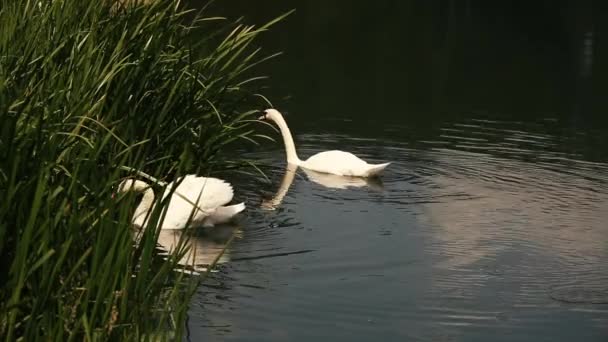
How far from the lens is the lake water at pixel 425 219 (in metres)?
7.39

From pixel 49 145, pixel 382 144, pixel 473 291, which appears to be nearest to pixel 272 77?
pixel 382 144

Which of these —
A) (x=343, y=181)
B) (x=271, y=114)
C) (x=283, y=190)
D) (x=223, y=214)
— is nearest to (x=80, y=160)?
(x=223, y=214)

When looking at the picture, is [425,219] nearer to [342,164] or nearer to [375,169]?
[375,169]

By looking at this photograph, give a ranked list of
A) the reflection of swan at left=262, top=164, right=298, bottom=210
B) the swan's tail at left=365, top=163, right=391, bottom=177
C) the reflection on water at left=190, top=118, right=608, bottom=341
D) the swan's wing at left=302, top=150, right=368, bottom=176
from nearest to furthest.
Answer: the reflection on water at left=190, top=118, right=608, bottom=341, the reflection of swan at left=262, top=164, right=298, bottom=210, the swan's tail at left=365, top=163, right=391, bottom=177, the swan's wing at left=302, top=150, right=368, bottom=176

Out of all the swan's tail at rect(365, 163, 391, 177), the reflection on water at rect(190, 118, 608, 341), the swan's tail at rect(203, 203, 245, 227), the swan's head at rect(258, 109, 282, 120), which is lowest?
the reflection on water at rect(190, 118, 608, 341)

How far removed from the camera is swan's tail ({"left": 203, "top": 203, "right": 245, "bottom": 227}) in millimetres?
9156

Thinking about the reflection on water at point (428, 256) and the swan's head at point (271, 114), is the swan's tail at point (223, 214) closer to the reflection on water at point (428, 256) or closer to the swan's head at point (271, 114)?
the reflection on water at point (428, 256)

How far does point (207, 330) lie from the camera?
6910 millimetres

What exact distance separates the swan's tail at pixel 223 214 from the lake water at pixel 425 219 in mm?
Answer: 135

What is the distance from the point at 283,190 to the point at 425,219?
4.86ft

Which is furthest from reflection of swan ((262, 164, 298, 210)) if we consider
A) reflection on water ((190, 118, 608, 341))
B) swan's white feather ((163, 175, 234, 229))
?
swan's white feather ((163, 175, 234, 229))

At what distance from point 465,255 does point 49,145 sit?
404cm

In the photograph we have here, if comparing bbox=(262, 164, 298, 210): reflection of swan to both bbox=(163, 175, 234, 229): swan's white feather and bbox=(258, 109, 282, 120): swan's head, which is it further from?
bbox=(163, 175, 234, 229): swan's white feather

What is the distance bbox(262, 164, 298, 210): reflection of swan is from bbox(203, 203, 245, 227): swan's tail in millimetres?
719
